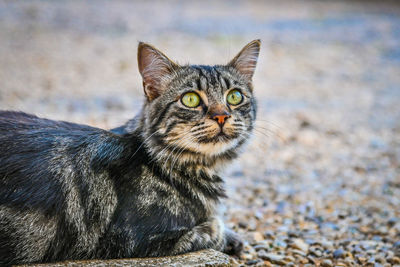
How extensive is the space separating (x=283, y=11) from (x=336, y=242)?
46.3ft

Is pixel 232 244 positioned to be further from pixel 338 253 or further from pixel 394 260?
pixel 394 260

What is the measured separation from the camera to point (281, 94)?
8.20 m

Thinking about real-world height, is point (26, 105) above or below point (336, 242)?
above

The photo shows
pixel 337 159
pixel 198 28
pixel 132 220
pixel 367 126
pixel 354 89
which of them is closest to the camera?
pixel 132 220

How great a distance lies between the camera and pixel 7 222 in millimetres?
2354

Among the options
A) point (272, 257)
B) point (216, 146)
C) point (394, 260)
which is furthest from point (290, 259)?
point (216, 146)

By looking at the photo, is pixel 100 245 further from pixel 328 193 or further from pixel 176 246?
pixel 328 193

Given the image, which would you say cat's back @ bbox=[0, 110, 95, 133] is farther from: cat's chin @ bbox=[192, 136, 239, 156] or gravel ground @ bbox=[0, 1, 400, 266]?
gravel ground @ bbox=[0, 1, 400, 266]

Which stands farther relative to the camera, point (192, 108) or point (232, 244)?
point (232, 244)

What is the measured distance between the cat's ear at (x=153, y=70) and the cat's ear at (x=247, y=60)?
529 millimetres

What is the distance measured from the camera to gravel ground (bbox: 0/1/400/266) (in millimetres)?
3758

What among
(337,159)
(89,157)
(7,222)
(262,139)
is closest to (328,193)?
(337,159)

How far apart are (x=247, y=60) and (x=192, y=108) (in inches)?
29.7

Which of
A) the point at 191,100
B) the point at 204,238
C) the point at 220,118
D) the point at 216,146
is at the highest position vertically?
the point at 191,100
